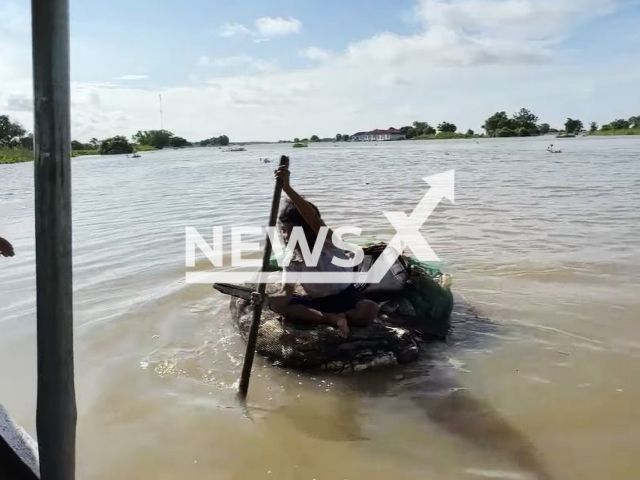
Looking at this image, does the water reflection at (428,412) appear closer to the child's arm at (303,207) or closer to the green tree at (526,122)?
the child's arm at (303,207)

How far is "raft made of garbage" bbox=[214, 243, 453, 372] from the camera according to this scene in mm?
4469

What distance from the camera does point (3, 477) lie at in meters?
1.96

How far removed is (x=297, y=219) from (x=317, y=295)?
72cm

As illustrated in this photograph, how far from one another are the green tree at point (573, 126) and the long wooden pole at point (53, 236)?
314ft

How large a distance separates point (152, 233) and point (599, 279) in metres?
7.61

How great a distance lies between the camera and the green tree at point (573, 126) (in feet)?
288

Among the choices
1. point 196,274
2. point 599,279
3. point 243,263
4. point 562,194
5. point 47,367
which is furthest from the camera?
point 562,194

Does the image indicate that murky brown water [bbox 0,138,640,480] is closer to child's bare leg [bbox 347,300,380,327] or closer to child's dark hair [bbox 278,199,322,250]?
child's bare leg [bbox 347,300,380,327]

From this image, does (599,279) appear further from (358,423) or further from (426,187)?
(426,187)

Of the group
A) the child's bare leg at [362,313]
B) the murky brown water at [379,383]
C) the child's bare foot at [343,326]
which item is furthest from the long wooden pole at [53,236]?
the child's bare leg at [362,313]

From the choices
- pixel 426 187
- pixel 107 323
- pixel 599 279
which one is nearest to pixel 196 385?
pixel 107 323

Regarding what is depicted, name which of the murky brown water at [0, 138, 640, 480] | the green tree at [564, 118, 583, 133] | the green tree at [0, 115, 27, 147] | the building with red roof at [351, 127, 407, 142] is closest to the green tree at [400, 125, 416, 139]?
the building with red roof at [351, 127, 407, 142]

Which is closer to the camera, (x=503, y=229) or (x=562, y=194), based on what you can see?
(x=503, y=229)

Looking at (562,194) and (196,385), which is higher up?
(562,194)
